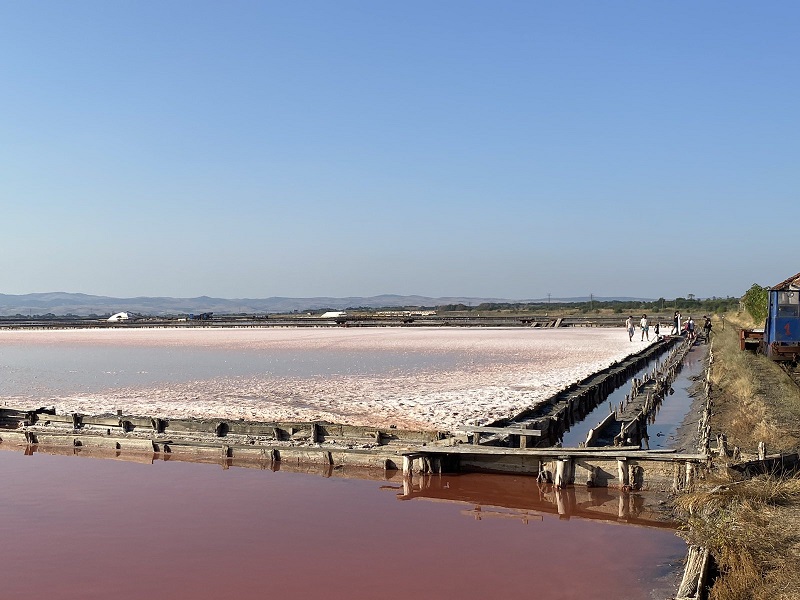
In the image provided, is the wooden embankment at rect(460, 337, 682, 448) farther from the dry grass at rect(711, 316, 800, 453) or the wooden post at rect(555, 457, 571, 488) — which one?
the dry grass at rect(711, 316, 800, 453)

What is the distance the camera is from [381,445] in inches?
562

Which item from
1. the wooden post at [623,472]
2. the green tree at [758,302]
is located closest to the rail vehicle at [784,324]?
the wooden post at [623,472]

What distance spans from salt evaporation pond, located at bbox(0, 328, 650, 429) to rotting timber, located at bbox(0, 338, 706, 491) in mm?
2417

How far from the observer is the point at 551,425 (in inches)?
635

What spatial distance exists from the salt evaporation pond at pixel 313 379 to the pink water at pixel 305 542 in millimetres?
5602

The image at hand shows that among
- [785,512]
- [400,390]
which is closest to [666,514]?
[785,512]

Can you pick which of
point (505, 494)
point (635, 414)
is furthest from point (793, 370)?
point (505, 494)

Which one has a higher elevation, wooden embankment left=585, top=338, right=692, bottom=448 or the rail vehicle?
the rail vehicle

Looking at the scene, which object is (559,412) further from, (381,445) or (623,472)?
(623,472)

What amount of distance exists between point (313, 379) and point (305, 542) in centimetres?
1811

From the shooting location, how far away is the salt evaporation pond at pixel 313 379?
19.9m

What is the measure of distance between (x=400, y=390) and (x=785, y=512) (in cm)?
1587

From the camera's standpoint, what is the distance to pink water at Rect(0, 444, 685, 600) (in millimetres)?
8266

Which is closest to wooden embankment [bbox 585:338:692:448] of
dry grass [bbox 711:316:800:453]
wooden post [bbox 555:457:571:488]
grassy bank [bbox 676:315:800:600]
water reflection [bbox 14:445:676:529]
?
dry grass [bbox 711:316:800:453]
